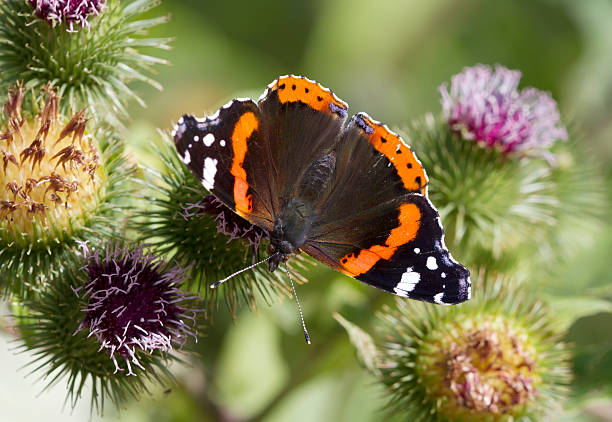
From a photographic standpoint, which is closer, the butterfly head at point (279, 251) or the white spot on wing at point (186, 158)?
the white spot on wing at point (186, 158)

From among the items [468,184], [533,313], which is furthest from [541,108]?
[533,313]

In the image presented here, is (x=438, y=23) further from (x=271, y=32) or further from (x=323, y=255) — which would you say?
(x=323, y=255)

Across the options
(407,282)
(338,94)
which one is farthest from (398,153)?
(338,94)

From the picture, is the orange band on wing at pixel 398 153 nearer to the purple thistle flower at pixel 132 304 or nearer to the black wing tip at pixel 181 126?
the black wing tip at pixel 181 126

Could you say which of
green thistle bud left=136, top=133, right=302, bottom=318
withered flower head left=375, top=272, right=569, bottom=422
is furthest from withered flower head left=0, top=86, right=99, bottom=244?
withered flower head left=375, top=272, right=569, bottom=422

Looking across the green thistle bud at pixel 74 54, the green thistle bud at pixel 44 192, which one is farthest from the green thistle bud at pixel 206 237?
the green thistle bud at pixel 74 54

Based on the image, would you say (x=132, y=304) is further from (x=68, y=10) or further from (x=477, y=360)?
(x=477, y=360)

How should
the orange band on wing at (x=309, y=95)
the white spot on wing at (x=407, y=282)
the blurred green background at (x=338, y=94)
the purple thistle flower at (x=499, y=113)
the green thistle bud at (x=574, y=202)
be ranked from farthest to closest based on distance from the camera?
the green thistle bud at (x=574, y=202)
the blurred green background at (x=338, y=94)
the purple thistle flower at (x=499, y=113)
the orange band on wing at (x=309, y=95)
the white spot on wing at (x=407, y=282)

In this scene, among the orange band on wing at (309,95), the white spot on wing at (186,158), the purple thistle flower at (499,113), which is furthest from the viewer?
the purple thistle flower at (499,113)
